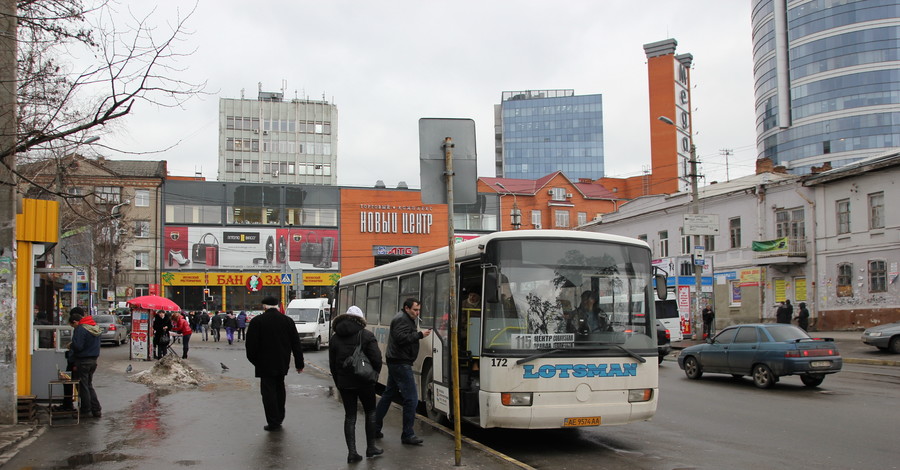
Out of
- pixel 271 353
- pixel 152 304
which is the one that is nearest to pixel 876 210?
pixel 152 304

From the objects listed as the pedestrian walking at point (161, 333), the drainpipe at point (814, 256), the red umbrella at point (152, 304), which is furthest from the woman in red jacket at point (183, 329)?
the drainpipe at point (814, 256)

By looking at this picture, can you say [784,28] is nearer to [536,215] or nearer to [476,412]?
[536,215]

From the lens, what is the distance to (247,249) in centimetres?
6738

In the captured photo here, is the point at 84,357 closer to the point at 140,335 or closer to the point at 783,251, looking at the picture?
the point at 140,335

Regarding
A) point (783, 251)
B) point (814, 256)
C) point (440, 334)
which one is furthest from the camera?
point (783, 251)

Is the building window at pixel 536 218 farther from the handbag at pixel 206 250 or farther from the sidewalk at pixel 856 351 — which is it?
the sidewalk at pixel 856 351

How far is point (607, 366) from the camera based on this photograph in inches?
349

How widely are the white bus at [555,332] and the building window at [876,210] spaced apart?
26.9 meters

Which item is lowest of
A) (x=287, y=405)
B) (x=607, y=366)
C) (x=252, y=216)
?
(x=287, y=405)

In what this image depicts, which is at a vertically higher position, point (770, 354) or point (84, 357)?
point (84, 357)

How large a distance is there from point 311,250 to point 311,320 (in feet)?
125

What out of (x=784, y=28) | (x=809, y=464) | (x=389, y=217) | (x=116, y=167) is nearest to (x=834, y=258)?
(x=809, y=464)

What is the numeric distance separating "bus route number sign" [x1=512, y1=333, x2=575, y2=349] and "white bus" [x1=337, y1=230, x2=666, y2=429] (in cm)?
1

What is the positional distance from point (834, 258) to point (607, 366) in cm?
2970
